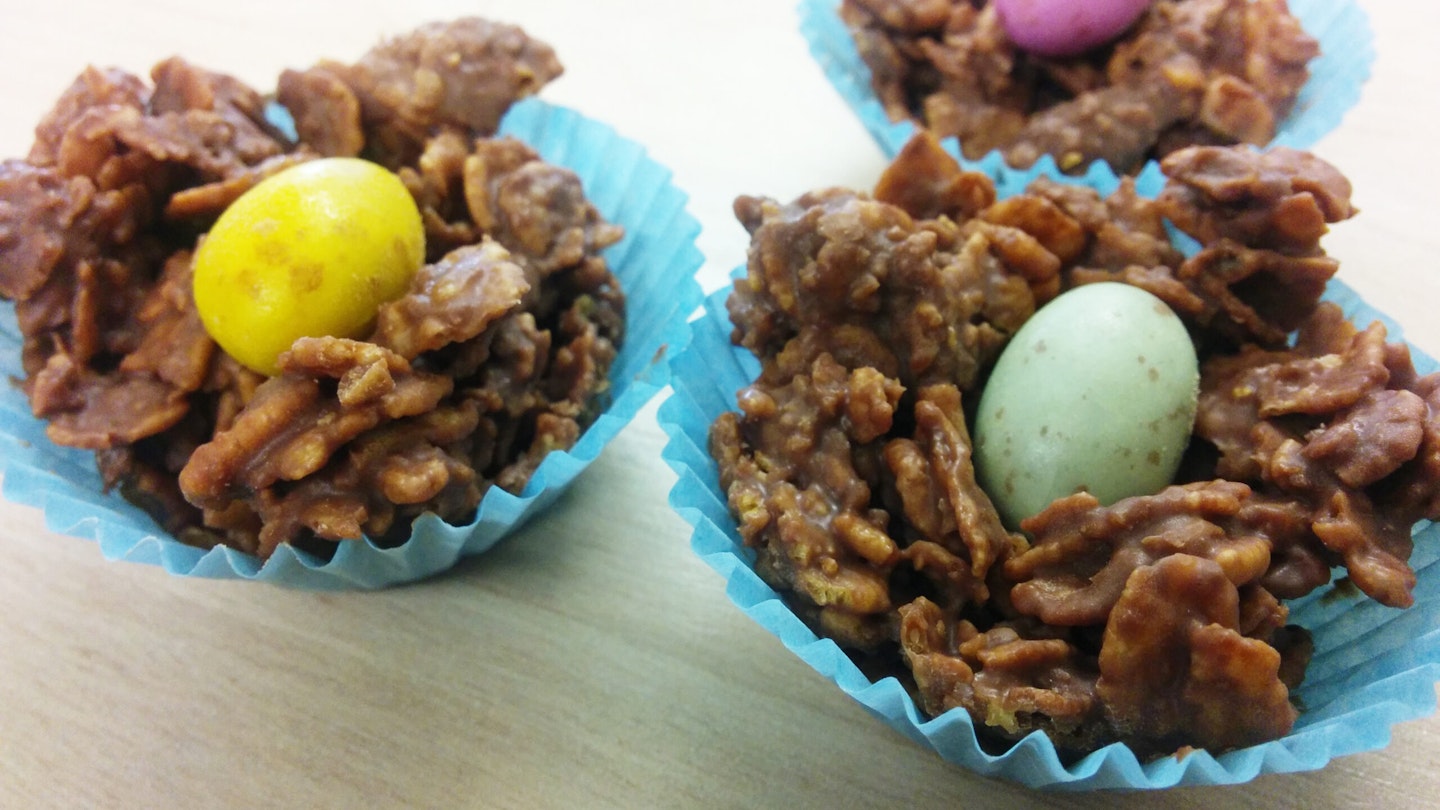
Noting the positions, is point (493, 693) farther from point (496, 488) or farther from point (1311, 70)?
point (1311, 70)

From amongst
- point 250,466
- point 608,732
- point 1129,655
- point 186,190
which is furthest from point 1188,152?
point 186,190

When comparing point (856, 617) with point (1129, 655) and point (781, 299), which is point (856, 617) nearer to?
point (1129, 655)

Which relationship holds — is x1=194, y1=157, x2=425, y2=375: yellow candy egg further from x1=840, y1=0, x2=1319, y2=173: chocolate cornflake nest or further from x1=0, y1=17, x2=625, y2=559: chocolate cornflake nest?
x1=840, y1=0, x2=1319, y2=173: chocolate cornflake nest

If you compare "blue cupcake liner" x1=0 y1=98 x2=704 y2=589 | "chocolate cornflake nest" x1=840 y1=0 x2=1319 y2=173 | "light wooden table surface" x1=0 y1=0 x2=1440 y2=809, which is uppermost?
"chocolate cornflake nest" x1=840 y1=0 x2=1319 y2=173

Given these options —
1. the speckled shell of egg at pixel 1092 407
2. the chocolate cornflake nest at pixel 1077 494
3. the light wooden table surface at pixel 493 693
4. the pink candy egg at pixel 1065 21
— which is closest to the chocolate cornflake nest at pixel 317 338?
the light wooden table surface at pixel 493 693

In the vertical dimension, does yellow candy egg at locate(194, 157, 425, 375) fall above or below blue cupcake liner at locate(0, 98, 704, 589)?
above

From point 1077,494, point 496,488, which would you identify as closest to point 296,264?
point 496,488

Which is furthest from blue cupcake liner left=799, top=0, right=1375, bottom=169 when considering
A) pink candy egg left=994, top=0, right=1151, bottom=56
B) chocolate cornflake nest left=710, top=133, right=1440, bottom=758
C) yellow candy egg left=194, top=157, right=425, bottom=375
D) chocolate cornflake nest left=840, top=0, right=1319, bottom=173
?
yellow candy egg left=194, top=157, right=425, bottom=375
